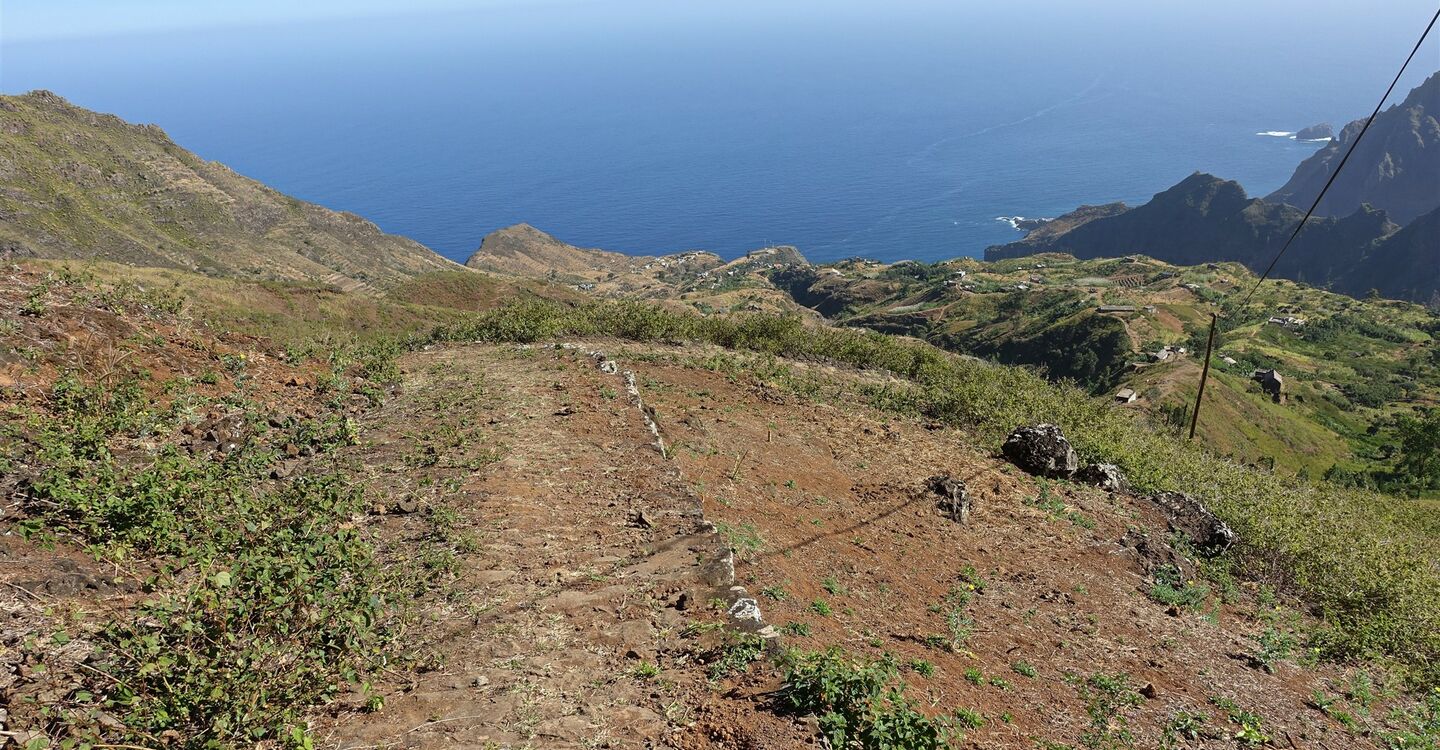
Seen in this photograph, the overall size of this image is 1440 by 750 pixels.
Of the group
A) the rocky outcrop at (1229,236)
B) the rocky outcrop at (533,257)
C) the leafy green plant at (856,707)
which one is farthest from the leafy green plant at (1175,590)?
the rocky outcrop at (1229,236)

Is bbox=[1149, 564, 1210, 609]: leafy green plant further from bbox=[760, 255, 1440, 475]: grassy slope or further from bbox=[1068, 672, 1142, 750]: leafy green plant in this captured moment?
bbox=[760, 255, 1440, 475]: grassy slope

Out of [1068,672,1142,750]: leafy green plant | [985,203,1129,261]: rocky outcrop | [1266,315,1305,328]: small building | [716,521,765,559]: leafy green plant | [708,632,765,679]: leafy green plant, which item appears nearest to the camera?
[708,632,765,679]: leafy green plant

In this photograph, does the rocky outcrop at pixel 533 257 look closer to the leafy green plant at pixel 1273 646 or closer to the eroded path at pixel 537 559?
the eroded path at pixel 537 559

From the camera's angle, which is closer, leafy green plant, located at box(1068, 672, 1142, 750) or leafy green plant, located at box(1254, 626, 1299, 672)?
leafy green plant, located at box(1068, 672, 1142, 750)

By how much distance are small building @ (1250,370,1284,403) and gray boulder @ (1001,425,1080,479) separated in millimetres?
80066

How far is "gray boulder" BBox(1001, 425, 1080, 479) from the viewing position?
16359mm

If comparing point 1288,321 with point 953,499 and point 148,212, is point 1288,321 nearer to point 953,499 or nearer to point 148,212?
point 953,499

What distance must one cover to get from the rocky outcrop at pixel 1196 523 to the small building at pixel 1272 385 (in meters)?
79.0

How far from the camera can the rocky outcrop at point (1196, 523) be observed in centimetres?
1454

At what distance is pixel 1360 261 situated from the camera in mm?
170125

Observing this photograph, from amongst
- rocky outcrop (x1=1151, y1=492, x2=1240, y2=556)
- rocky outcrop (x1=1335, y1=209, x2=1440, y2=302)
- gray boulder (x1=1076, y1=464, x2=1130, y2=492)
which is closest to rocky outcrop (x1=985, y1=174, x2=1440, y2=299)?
rocky outcrop (x1=1335, y1=209, x2=1440, y2=302)

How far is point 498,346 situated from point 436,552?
13516 millimetres

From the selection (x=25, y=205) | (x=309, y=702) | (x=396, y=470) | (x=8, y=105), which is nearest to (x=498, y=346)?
(x=396, y=470)

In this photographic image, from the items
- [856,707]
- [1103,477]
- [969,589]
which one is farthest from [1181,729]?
[1103,477]
